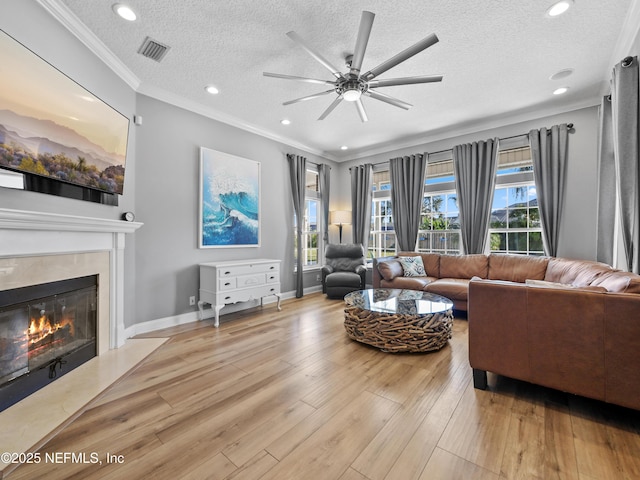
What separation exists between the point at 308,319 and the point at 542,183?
3.86m

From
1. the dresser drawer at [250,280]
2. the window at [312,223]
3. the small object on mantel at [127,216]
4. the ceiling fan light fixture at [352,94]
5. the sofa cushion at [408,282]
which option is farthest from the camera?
the window at [312,223]

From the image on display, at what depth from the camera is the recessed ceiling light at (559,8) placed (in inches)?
81.2

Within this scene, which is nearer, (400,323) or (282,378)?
(282,378)

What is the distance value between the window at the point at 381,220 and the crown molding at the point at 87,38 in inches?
174

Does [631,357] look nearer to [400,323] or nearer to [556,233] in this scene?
[400,323]

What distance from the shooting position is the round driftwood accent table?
2607 mm

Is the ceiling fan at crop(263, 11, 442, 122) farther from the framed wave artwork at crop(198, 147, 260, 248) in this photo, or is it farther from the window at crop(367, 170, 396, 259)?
the window at crop(367, 170, 396, 259)

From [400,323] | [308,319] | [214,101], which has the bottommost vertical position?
[308,319]

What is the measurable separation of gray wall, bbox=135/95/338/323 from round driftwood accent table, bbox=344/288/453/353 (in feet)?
7.13

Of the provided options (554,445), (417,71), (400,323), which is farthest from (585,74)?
(554,445)

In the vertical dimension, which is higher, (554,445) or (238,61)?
(238,61)

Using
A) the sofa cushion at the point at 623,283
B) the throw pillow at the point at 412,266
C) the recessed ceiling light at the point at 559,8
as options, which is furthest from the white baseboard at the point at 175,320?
the recessed ceiling light at the point at 559,8

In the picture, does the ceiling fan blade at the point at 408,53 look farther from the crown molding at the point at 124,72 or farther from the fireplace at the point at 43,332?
the fireplace at the point at 43,332

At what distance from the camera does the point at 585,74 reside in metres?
3.03
